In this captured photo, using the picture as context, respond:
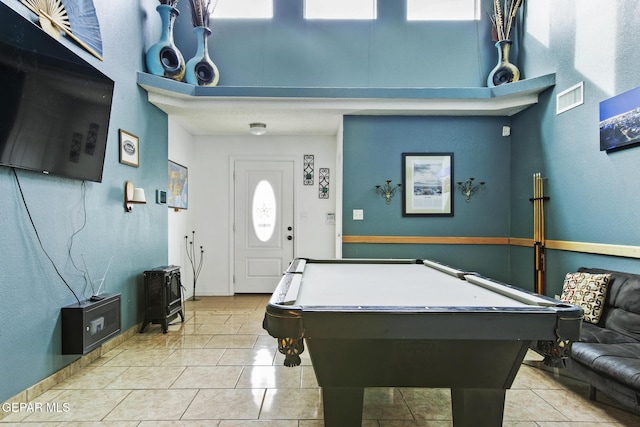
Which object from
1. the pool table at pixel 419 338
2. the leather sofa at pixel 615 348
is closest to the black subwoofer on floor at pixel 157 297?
the pool table at pixel 419 338

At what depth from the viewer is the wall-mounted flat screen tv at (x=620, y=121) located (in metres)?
2.63

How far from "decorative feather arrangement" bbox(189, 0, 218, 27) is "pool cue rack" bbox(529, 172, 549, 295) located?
13.8ft

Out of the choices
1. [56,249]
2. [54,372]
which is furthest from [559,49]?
[54,372]

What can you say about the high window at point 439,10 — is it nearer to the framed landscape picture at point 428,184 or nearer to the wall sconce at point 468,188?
the framed landscape picture at point 428,184

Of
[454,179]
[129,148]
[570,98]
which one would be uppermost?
[570,98]

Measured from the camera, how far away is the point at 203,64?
14.1ft

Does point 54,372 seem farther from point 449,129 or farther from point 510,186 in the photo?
point 510,186

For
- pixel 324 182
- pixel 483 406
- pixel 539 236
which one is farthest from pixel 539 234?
pixel 324 182

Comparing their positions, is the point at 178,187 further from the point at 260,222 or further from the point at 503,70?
the point at 503,70

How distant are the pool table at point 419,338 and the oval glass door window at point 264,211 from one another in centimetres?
375

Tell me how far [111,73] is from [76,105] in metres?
0.81

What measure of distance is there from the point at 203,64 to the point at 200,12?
623mm

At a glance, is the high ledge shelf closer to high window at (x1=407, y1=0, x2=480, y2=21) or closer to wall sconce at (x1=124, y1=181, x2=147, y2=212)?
wall sconce at (x1=124, y1=181, x2=147, y2=212)

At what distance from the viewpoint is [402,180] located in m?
4.45
